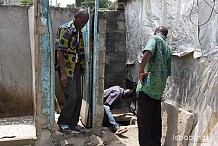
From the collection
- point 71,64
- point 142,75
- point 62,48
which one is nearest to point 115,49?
point 71,64

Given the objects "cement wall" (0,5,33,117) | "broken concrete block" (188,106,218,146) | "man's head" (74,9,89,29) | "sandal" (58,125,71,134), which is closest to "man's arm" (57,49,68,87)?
"man's head" (74,9,89,29)

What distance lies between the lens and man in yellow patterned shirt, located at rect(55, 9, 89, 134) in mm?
4074

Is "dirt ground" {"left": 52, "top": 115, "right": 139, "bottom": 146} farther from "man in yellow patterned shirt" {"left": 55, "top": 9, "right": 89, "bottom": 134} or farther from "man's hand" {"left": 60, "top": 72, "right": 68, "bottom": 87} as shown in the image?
"man's hand" {"left": 60, "top": 72, "right": 68, "bottom": 87}

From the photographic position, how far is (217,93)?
11.4 ft

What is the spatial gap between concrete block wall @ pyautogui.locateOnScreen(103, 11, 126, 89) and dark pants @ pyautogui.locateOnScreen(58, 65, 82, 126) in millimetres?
2872

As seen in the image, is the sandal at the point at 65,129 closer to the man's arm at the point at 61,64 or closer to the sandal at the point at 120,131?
the man's arm at the point at 61,64

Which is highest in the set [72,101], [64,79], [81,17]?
[81,17]

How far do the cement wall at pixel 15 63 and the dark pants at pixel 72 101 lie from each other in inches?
87.0

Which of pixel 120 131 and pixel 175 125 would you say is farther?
pixel 120 131

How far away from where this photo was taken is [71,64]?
418cm

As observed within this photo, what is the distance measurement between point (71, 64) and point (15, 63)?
2487 mm

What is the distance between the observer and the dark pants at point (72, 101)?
420 cm

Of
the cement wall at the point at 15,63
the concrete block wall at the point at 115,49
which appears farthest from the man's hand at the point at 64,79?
the concrete block wall at the point at 115,49

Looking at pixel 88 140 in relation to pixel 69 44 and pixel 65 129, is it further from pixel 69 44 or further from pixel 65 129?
pixel 69 44
